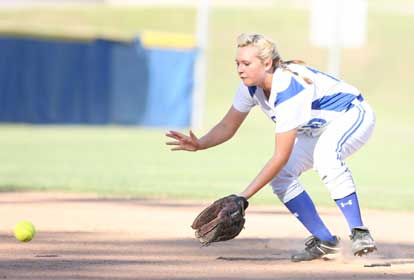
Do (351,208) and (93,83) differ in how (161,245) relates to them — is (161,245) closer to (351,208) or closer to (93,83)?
(351,208)

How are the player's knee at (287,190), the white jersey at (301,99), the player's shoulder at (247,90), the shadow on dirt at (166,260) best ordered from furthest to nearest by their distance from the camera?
1. the player's knee at (287,190)
2. the player's shoulder at (247,90)
3. the white jersey at (301,99)
4. the shadow on dirt at (166,260)

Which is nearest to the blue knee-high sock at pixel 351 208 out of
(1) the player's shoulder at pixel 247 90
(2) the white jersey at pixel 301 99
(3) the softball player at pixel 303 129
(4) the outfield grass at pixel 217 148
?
(3) the softball player at pixel 303 129

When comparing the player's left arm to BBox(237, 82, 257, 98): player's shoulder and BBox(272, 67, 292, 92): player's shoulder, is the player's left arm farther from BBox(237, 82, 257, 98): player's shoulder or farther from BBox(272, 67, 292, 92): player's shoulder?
BBox(237, 82, 257, 98): player's shoulder

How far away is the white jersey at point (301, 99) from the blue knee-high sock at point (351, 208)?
1.62ft

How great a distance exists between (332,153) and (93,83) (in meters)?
21.3

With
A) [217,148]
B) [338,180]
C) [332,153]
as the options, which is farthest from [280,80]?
[217,148]

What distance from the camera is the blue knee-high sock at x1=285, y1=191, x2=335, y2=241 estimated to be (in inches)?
279

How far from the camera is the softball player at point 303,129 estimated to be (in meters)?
6.59

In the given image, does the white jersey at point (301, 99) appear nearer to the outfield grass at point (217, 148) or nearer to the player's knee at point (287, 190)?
the player's knee at point (287, 190)

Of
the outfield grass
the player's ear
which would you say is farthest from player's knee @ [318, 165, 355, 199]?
the outfield grass

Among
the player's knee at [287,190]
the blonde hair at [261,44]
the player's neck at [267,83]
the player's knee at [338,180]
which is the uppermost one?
the blonde hair at [261,44]

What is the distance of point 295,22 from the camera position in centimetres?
5494

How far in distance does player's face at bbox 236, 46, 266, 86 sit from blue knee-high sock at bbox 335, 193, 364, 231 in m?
0.96

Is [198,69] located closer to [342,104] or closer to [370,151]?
[370,151]
